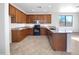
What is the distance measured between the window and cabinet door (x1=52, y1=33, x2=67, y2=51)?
941 cm

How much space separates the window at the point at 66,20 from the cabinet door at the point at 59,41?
941 centimetres

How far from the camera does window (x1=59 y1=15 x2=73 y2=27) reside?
48.6ft

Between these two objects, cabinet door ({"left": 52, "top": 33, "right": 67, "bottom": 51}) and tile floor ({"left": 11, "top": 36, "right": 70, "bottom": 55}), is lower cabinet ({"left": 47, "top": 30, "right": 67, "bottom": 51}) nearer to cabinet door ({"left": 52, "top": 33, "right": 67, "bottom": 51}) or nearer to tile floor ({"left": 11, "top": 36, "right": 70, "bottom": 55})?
cabinet door ({"left": 52, "top": 33, "right": 67, "bottom": 51})

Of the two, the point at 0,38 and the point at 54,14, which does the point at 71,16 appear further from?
the point at 0,38

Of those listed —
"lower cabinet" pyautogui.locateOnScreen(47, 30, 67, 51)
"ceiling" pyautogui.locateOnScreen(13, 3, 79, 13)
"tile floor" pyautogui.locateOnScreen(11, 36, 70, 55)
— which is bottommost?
"tile floor" pyautogui.locateOnScreen(11, 36, 70, 55)

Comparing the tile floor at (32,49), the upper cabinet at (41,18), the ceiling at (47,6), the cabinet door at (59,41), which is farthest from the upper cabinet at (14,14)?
the upper cabinet at (41,18)

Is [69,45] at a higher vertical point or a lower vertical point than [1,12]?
lower

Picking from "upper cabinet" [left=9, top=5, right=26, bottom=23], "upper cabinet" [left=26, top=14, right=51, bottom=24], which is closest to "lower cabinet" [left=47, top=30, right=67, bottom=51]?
"upper cabinet" [left=9, top=5, right=26, bottom=23]

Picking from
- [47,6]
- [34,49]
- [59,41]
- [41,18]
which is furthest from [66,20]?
[34,49]

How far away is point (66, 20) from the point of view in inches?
593

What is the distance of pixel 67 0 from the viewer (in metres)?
2.40

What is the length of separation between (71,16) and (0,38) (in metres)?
12.5

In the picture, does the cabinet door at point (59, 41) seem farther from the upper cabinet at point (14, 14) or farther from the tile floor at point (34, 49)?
the upper cabinet at point (14, 14)
